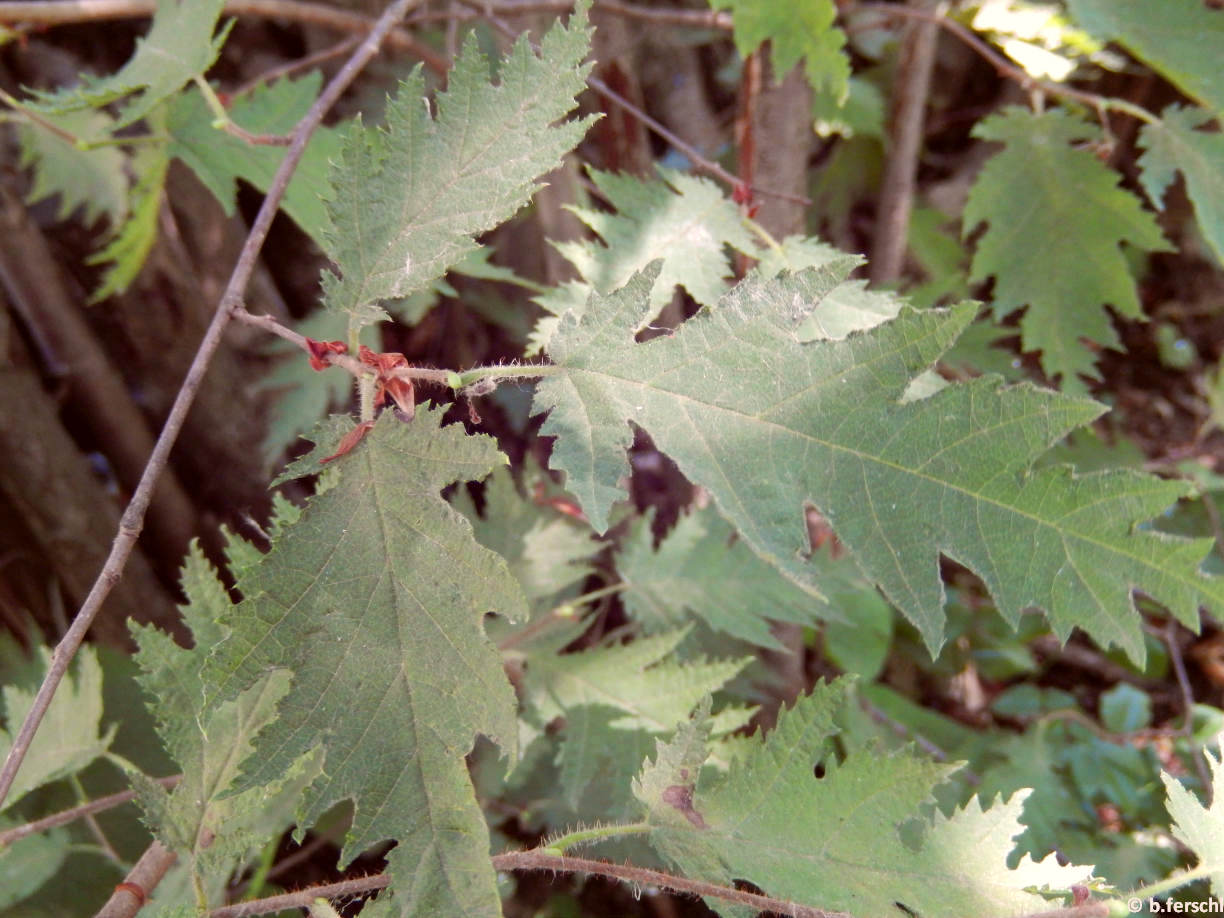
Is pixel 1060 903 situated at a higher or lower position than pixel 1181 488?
lower

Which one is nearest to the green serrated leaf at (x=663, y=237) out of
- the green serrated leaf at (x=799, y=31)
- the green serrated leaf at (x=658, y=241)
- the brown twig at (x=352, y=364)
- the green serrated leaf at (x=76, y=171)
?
the green serrated leaf at (x=658, y=241)

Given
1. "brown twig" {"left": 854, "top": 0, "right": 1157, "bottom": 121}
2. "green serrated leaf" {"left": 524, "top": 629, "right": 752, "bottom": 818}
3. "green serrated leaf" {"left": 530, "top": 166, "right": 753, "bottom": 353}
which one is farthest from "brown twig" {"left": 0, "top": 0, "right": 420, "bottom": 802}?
"brown twig" {"left": 854, "top": 0, "right": 1157, "bottom": 121}

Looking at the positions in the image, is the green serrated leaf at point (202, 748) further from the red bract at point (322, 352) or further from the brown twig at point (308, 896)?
the red bract at point (322, 352)

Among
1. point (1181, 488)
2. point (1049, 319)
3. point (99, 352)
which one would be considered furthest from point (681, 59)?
point (1181, 488)

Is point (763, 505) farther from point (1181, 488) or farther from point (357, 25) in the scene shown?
point (357, 25)

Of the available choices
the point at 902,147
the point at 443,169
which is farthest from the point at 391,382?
the point at 902,147
